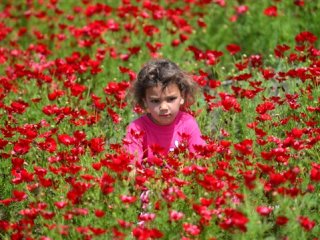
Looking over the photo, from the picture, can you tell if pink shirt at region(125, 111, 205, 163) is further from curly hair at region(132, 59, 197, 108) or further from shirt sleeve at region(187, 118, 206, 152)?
curly hair at region(132, 59, 197, 108)

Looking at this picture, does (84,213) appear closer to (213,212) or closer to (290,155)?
(213,212)

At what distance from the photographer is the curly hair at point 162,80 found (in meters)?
4.42

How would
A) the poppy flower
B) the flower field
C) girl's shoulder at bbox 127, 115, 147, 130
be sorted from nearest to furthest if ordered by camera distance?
the poppy flower < the flower field < girl's shoulder at bbox 127, 115, 147, 130

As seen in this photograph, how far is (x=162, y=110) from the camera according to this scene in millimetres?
4320

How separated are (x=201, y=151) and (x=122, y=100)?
161cm

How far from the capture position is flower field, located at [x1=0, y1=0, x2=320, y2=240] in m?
3.34

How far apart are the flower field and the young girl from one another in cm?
16

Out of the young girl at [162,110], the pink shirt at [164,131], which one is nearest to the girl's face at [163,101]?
the young girl at [162,110]

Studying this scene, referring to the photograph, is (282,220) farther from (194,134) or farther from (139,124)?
(139,124)

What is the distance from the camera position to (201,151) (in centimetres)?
371

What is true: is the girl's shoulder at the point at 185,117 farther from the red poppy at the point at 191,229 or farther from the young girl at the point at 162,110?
the red poppy at the point at 191,229

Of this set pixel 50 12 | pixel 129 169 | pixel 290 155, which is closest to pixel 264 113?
pixel 290 155

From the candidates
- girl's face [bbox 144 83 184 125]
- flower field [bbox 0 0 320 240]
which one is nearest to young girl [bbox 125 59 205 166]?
girl's face [bbox 144 83 184 125]

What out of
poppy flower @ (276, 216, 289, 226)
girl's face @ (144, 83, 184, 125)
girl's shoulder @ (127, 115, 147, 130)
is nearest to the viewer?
poppy flower @ (276, 216, 289, 226)
